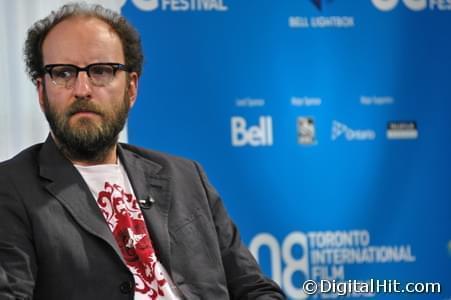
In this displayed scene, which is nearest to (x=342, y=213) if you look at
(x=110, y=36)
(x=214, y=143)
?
(x=214, y=143)

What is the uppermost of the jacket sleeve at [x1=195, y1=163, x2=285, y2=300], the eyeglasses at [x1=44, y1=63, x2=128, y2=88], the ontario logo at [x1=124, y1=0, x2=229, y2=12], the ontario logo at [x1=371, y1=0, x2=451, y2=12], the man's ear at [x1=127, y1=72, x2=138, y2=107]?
the ontario logo at [x1=124, y1=0, x2=229, y2=12]

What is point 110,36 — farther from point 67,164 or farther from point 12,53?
point 12,53

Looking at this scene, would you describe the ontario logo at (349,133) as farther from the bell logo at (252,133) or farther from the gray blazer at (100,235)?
the gray blazer at (100,235)

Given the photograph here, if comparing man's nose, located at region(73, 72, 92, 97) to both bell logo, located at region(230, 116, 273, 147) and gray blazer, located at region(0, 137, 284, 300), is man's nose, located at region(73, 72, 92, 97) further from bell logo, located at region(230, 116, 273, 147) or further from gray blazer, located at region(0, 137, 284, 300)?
bell logo, located at region(230, 116, 273, 147)

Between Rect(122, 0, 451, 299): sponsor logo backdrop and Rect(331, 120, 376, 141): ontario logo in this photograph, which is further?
Rect(331, 120, 376, 141): ontario logo

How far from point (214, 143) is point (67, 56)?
1.81 m

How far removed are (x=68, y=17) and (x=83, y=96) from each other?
281 millimetres

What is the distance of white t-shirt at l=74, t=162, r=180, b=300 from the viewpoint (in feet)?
7.77

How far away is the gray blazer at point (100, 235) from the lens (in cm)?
221

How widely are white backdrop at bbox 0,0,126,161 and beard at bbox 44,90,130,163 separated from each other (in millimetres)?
1480

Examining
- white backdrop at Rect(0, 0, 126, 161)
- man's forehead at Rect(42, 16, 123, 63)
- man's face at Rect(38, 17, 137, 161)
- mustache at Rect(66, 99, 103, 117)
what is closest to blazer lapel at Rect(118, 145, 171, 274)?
man's face at Rect(38, 17, 137, 161)

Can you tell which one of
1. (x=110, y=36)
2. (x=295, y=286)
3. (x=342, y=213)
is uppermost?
(x=110, y=36)

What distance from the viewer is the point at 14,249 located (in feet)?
7.11

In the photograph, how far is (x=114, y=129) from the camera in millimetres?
2533
